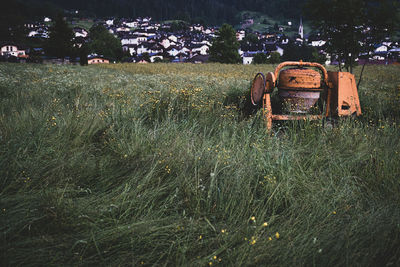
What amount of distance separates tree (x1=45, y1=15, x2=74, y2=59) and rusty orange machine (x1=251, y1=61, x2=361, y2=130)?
54902 mm

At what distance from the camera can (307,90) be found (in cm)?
457

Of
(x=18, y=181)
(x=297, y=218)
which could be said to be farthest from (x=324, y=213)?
(x=18, y=181)

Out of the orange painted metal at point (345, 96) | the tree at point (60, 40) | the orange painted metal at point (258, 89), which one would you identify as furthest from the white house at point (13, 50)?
the orange painted metal at point (345, 96)

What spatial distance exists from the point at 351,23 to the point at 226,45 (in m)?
46.1

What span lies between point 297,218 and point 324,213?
236 mm

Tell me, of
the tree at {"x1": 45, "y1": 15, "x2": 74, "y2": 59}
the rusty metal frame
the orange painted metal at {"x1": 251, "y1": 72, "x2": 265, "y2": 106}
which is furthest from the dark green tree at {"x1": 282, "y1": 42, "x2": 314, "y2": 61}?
the orange painted metal at {"x1": 251, "y1": 72, "x2": 265, "y2": 106}

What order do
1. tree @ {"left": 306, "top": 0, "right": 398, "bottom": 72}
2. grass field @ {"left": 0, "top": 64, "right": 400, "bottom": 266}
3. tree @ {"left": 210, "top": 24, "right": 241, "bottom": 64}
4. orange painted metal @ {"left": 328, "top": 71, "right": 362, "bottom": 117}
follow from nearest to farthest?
1. grass field @ {"left": 0, "top": 64, "right": 400, "bottom": 266}
2. orange painted metal @ {"left": 328, "top": 71, "right": 362, "bottom": 117}
3. tree @ {"left": 306, "top": 0, "right": 398, "bottom": 72}
4. tree @ {"left": 210, "top": 24, "right": 241, "bottom": 64}

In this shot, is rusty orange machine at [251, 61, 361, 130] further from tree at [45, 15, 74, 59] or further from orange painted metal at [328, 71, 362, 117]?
tree at [45, 15, 74, 59]

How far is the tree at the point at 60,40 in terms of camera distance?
48.9 m

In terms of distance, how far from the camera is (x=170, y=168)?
2457 millimetres

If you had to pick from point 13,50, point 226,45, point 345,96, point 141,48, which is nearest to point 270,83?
point 345,96

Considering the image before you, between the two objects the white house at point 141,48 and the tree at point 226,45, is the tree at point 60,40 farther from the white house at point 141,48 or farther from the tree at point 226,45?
Result: the white house at point 141,48

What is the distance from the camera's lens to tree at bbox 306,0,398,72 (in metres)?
6.00

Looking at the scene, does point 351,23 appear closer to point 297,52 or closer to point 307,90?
point 307,90
